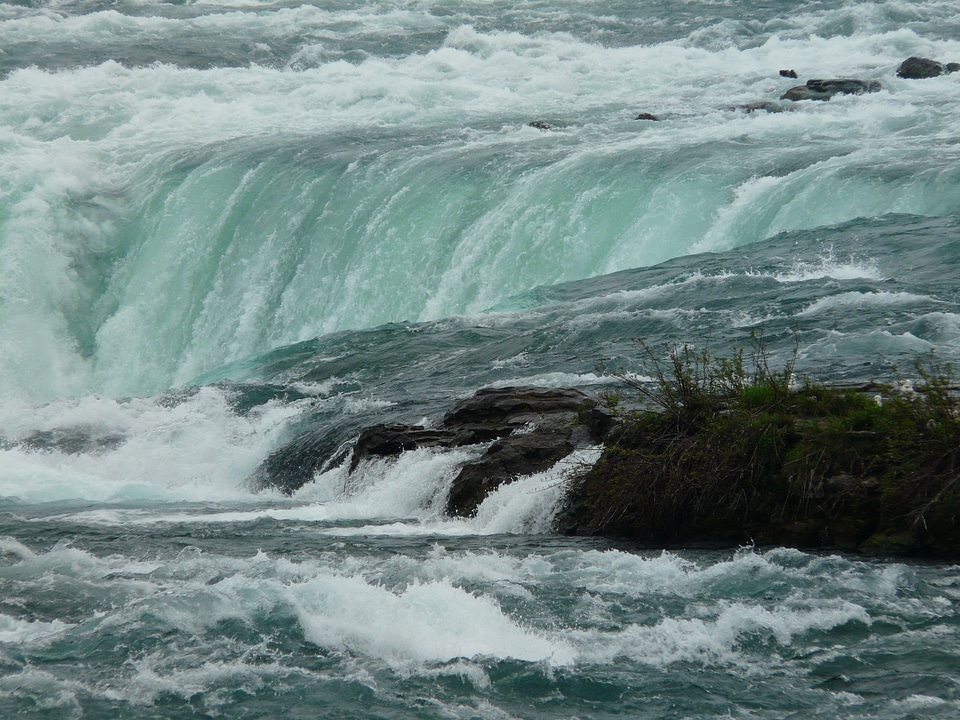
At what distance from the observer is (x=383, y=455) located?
12227 mm

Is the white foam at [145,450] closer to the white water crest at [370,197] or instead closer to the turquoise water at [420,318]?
the turquoise water at [420,318]

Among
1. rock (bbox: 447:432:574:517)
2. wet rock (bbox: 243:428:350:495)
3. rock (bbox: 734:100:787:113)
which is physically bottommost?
wet rock (bbox: 243:428:350:495)

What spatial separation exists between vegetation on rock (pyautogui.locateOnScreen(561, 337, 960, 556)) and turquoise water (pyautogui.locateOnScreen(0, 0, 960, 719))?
413mm

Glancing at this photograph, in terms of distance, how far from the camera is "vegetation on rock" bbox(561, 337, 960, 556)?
8375 mm

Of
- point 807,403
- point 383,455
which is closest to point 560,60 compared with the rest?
point 383,455

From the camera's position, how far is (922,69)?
A: 27250mm

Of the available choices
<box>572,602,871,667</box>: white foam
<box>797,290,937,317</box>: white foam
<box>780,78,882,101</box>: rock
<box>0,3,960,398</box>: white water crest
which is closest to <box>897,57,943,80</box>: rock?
<box>0,3,960,398</box>: white water crest

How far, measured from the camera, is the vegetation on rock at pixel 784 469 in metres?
8.38

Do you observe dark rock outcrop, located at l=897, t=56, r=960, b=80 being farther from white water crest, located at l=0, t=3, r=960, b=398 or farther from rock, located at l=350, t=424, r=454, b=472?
rock, located at l=350, t=424, r=454, b=472

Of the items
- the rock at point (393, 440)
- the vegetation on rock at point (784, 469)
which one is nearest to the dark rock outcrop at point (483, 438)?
the rock at point (393, 440)

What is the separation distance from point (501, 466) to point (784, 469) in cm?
275

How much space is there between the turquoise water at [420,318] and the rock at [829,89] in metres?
0.77

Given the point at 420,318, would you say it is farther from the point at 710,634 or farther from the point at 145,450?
the point at 710,634

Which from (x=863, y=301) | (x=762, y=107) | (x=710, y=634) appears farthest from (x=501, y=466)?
(x=762, y=107)
